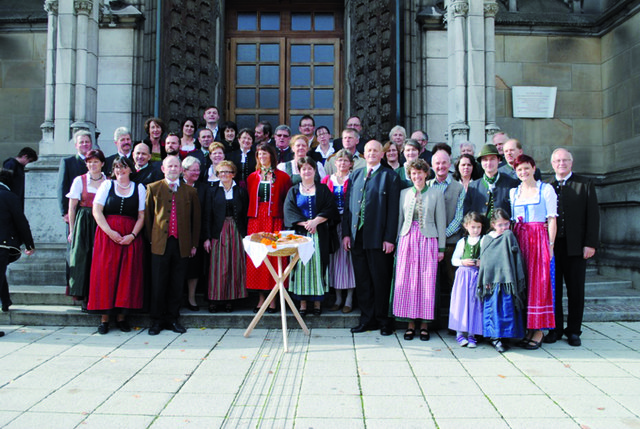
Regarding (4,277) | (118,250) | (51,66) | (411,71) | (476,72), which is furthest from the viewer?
(411,71)

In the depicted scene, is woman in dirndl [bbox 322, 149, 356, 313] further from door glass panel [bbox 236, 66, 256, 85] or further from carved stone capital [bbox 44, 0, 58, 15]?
carved stone capital [bbox 44, 0, 58, 15]

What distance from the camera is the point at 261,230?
5.93 meters

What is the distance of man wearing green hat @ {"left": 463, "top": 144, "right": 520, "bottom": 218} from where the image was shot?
531 centimetres

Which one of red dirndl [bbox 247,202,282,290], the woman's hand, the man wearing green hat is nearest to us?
the man wearing green hat

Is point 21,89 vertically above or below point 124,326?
above

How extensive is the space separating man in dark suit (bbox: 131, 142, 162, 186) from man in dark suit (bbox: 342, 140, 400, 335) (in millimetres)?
2318

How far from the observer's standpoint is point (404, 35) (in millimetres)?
9305

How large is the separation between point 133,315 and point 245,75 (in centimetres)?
621

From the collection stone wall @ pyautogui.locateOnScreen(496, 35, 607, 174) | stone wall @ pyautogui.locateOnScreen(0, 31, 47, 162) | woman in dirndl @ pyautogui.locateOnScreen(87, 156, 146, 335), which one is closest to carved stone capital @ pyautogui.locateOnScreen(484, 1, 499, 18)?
stone wall @ pyautogui.locateOnScreen(496, 35, 607, 174)

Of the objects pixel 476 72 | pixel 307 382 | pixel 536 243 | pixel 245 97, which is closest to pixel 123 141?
pixel 307 382

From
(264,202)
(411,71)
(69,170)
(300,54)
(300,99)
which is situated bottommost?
(264,202)

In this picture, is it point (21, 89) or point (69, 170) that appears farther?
point (21, 89)

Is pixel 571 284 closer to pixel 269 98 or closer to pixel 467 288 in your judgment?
pixel 467 288

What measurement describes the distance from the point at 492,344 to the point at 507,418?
184 centimetres
